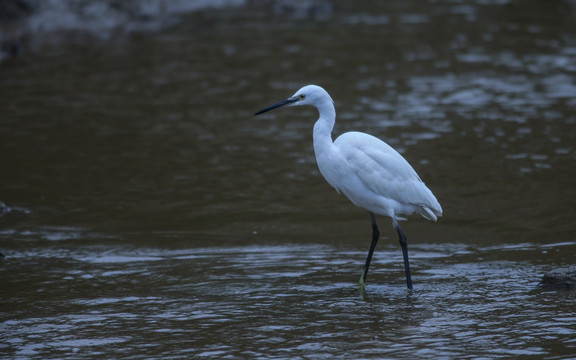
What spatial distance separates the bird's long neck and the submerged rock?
2.24m

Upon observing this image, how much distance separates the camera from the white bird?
780 cm

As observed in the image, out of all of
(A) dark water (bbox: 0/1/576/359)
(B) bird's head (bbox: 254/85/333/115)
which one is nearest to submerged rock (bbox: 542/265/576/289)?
(A) dark water (bbox: 0/1/576/359)

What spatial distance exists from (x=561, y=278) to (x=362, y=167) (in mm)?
1981

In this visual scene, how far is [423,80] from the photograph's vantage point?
54.9ft

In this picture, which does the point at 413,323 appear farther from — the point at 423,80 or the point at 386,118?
the point at 423,80

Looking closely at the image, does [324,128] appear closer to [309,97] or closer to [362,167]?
[309,97]

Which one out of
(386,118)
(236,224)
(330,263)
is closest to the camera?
(330,263)

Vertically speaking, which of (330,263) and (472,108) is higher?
(472,108)

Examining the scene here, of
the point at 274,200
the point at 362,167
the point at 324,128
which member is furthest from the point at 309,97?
the point at 274,200

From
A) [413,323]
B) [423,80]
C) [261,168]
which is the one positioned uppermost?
[423,80]

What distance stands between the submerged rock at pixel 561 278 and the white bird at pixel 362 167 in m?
1.22

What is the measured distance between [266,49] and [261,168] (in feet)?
27.6

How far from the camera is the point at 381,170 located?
7.82 metres

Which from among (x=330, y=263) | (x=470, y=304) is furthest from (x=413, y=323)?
(x=330, y=263)
